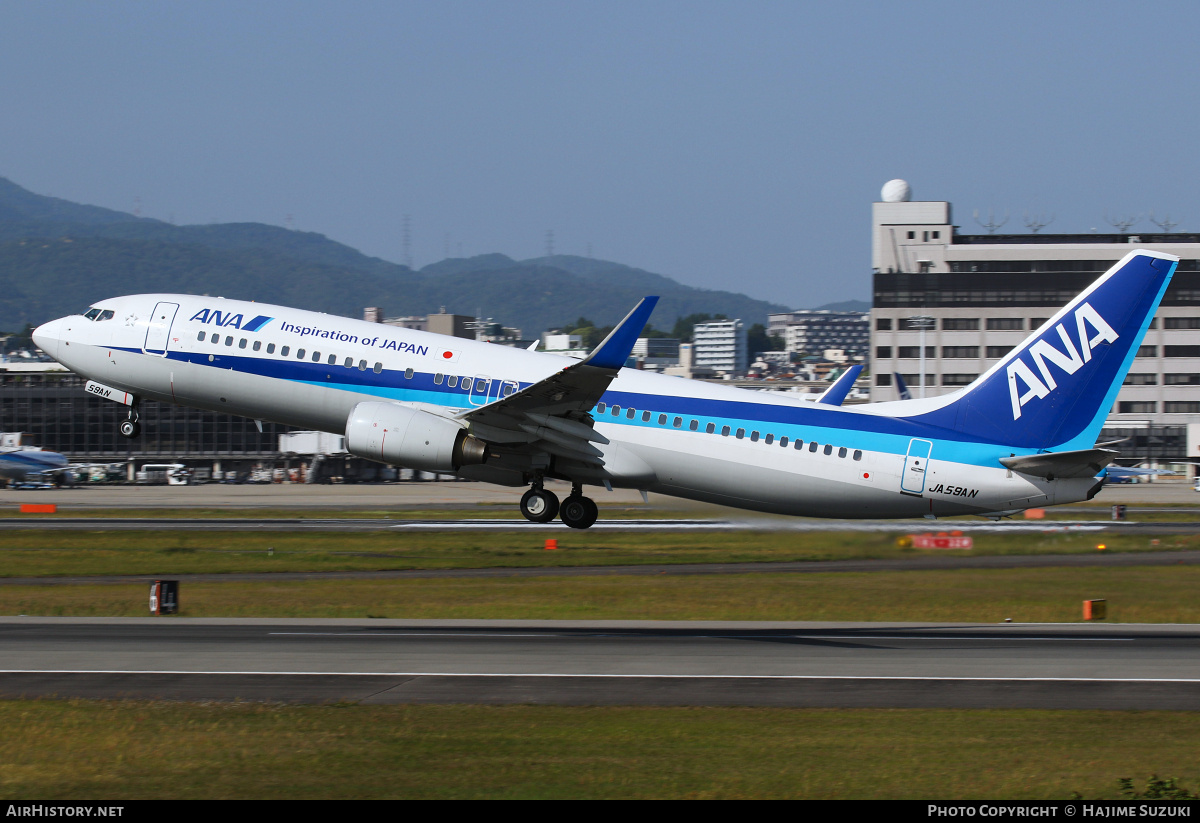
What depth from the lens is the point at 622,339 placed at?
2803 centimetres

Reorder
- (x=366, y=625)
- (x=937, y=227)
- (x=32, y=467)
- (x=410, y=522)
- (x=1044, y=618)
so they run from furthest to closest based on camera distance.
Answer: (x=937, y=227)
(x=32, y=467)
(x=410, y=522)
(x=1044, y=618)
(x=366, y=625)

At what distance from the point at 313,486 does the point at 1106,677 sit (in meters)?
91.0

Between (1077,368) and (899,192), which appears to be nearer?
(1077,368)

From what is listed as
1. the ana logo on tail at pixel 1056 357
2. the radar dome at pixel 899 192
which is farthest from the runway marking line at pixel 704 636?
the radar dome at pixel 899 192

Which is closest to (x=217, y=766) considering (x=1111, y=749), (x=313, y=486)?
(x=1111, y=749)

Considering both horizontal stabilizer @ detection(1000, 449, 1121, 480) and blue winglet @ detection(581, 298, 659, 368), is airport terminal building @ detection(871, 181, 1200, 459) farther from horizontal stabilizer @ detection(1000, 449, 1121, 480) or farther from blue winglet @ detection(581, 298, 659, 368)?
blue winglet @ detection(581, 298, 659, 368)

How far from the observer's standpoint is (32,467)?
104 m

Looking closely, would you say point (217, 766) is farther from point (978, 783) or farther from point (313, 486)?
point (313, 486)

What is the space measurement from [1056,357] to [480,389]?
54.2 ft

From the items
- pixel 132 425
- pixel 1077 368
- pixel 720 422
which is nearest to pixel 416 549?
pixel 132 425

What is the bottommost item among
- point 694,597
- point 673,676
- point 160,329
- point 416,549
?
point 416,549

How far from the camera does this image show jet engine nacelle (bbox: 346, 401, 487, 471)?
100 feet

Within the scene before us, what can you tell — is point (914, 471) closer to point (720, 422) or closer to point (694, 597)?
point (720, 422)

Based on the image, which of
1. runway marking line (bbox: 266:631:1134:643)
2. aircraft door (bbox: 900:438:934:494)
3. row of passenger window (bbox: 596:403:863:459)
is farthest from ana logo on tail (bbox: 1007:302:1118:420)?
runway marking line (bbox: 266:631:1134:643)
